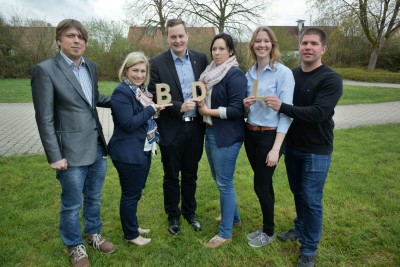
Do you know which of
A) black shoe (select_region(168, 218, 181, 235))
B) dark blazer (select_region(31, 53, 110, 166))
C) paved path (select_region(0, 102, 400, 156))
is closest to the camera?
dark blazer (select_region(31, 53, 110, 166))

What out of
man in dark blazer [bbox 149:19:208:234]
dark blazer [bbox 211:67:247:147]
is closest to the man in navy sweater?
dark blazer [bbox 211:67:247:147]

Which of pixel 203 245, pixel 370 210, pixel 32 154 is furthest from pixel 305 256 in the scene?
pixel 32 154

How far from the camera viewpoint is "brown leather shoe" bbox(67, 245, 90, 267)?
9.91 feet

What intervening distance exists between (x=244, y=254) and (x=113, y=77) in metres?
25.5

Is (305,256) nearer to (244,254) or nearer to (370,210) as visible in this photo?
(244,254)

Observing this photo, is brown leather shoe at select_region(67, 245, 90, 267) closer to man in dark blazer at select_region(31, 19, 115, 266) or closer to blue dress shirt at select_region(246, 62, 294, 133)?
man in dark blazer at select_region(31, 19, 115, 266)

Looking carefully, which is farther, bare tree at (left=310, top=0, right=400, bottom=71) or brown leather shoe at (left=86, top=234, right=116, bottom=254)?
bare tree at (left=310, top=0, right=400, bottom=71)

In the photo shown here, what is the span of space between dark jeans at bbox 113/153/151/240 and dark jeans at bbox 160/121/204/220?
311 millimetres

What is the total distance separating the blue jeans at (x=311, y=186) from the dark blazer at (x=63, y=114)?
6.29ft

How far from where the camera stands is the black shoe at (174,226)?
364 cm

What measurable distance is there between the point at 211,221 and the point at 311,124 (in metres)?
1.84

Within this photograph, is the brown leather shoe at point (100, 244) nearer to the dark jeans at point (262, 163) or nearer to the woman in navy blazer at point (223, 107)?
the woman in navy blazer at point (223, 107)

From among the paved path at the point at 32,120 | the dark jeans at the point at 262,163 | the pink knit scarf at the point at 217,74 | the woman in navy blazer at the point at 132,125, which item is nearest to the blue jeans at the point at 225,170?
the dark jeans at the point at 262,163

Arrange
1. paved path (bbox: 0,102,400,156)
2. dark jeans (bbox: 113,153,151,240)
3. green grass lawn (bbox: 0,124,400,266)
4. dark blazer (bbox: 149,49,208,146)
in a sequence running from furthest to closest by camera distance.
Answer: paved path (bbox: 0,102,400,156) < dark blazer (bbox: 149,49,208,146) < green grass lawn (bbox: 0,124,400,266) < dark jeans (bbox: 113,153,151,240)
